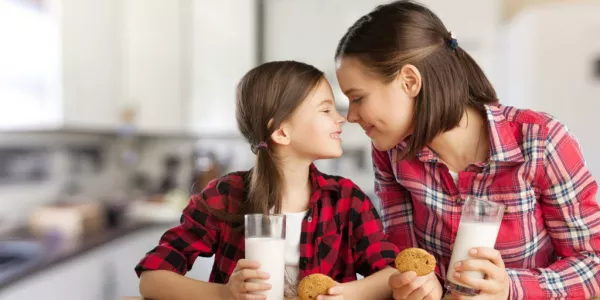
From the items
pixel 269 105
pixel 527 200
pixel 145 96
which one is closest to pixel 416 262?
pixel 527 200

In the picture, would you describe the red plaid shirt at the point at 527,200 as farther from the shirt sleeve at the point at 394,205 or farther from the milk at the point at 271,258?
the milk at the point at 271,258

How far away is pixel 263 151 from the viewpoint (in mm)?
1270

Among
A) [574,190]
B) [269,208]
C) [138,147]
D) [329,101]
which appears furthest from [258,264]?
[138,147]

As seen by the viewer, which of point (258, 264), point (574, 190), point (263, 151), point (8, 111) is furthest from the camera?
point (8, 111)

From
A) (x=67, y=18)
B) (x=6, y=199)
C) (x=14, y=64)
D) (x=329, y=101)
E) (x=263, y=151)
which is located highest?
(x=67, y=18)

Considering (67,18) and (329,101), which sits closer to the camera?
(329,101)

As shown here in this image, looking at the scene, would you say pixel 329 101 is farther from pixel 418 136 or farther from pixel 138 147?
pixel 138 147

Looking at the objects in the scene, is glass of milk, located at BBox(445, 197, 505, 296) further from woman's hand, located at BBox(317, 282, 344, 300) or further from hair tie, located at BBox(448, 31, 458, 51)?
hair tie, located at BBox(448, 31, 458, 51)

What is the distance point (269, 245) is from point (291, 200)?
0.31 meters

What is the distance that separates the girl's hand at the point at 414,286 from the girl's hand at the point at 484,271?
41mm

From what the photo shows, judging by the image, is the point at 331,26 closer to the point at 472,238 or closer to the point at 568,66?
the point at 568,66

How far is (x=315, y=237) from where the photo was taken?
1229 mm

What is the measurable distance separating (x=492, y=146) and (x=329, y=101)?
1.18ft

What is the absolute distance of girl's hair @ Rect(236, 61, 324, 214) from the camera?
4.09 feet
